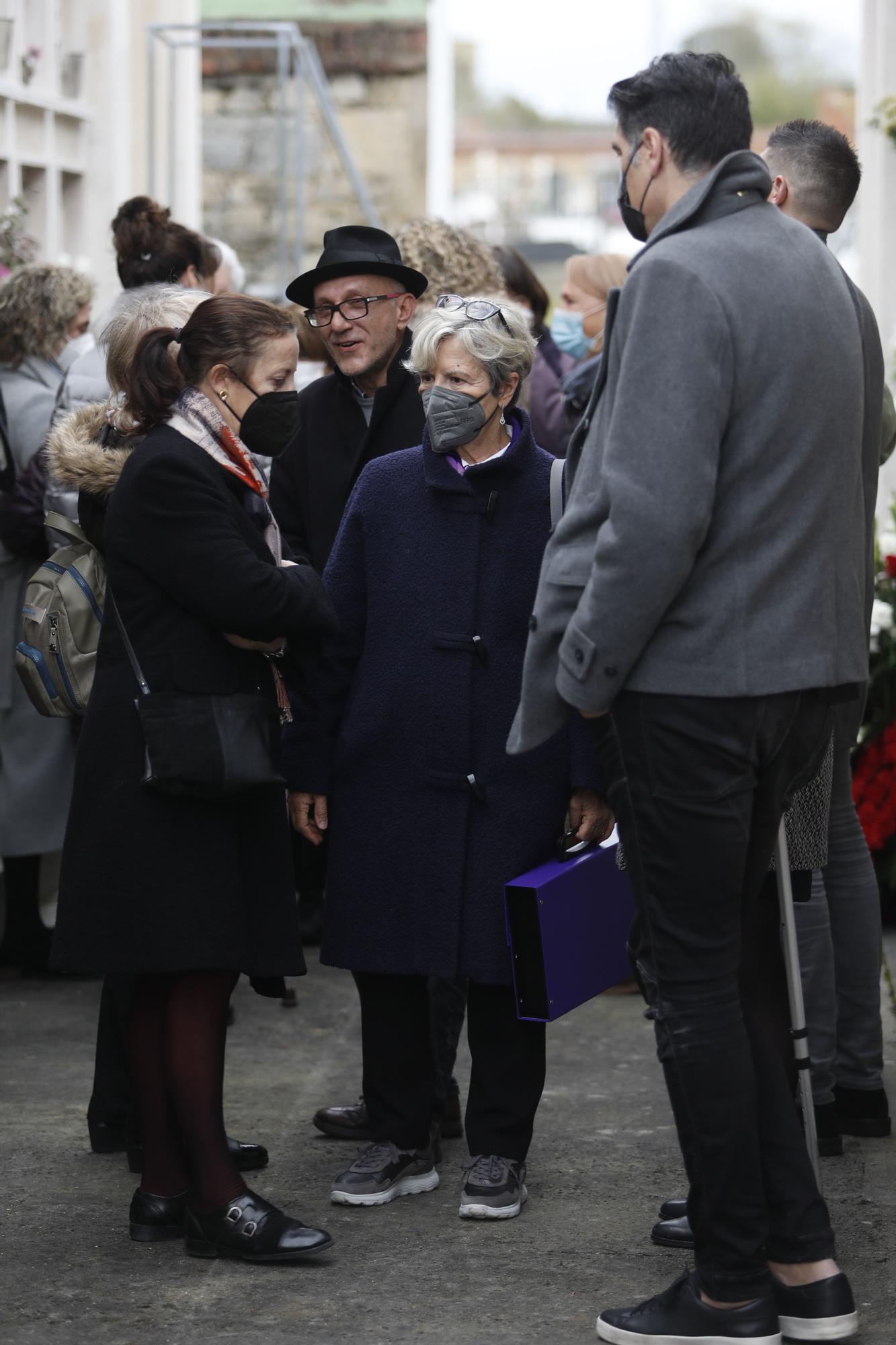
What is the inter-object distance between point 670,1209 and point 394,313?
2080 mm

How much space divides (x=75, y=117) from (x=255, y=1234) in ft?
19.8

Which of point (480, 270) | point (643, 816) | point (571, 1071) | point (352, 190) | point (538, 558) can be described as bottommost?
Answer: point (571, 1071)

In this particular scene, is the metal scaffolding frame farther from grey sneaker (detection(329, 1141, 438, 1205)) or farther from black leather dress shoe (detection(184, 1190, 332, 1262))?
black leather dress shoe (detection(184, 1190, 332, 1262))

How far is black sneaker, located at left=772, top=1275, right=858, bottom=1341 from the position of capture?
3.15 metres

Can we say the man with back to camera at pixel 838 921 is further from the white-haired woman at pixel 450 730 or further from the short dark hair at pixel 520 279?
the short dark hair at pixel 520 279

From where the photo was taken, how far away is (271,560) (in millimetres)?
3668

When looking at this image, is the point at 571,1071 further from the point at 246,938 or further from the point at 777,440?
the point at 777,440

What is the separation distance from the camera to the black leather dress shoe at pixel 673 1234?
3623 mm

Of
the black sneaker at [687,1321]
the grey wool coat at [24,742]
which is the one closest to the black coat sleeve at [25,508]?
the grey wool coat at [24,742]

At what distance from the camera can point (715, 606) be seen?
2984mm

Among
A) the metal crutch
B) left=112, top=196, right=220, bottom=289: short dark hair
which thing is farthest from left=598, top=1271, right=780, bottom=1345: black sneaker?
left=112, top=196, right=220, bottom=289: short dark hair

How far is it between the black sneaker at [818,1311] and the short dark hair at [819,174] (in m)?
2.08

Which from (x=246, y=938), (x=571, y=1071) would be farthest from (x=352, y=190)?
(x=246, y=938)

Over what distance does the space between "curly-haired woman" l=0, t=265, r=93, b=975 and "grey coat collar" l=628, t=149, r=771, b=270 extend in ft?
9.13
